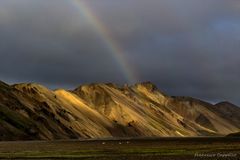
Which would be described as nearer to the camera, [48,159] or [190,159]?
[190,159]

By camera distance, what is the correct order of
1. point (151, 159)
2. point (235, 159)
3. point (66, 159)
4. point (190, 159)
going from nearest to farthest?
point (235, 159)
point (190, 159)
point (151, 159)
point (66, 159)

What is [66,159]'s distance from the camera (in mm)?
77812

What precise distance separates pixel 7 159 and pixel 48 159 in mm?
7277

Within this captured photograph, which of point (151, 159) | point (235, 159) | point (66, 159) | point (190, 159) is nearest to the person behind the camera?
point (235, 159)

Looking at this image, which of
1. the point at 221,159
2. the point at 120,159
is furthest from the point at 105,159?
the point at 221,159

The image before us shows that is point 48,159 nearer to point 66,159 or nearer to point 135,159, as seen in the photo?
point 66,159

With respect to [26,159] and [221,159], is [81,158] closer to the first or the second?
[26,159]

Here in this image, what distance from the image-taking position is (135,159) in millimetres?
72250

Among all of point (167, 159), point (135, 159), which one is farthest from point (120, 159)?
point (167, 159)

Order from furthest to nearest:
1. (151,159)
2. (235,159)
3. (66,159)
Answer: (66,159)
(151,159)
(235,159)

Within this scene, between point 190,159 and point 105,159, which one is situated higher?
point 105,159

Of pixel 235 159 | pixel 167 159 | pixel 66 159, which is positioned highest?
pixel 66 159

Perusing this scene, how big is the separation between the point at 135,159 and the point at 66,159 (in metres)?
12.3

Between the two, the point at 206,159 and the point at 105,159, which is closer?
the point at 206,159
